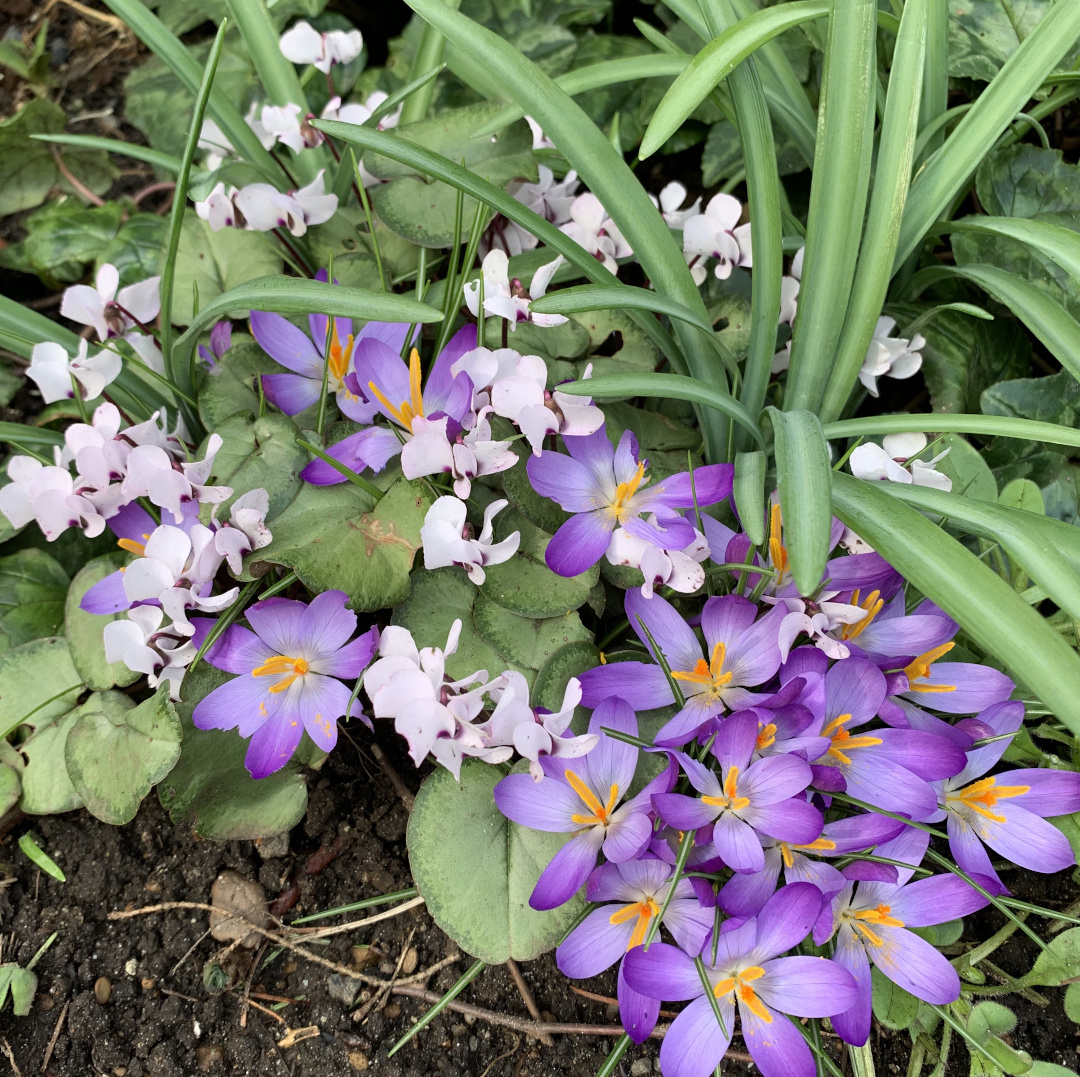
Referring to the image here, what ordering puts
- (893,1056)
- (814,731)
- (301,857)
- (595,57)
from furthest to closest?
(595,57) < (301,857) < (893,1056) < (814,731)

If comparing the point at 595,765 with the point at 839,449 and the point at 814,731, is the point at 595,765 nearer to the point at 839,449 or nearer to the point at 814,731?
the point at 814,731

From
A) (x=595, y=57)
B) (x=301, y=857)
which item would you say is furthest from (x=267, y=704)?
(x=595, y=57)

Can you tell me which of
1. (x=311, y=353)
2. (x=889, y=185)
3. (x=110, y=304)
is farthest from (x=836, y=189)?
(x=110, y=304)

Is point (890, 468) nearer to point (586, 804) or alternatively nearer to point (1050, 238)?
point (1050, 238)

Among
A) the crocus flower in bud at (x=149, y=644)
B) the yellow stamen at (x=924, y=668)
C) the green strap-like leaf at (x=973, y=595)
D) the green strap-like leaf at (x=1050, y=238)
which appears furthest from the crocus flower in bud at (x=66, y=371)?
the green strap-like leaf at (x=1050, y=238)

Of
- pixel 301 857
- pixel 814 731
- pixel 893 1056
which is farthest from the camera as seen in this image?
pixel 301 857

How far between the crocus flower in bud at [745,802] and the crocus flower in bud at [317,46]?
105 cm

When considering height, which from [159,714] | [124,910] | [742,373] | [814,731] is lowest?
[124,910]

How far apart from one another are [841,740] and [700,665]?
0.15m

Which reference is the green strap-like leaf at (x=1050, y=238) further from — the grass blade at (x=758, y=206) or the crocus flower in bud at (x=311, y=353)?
the crocus flower in bud at (x=311, y=353)

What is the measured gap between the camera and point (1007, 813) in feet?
3.01

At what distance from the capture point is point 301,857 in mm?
1110

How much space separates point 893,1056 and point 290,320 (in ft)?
3.65

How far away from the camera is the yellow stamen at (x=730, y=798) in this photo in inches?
31.8
